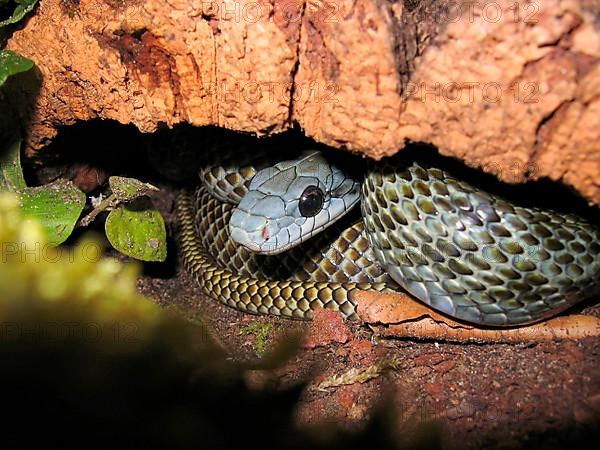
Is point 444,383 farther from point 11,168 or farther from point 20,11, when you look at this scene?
point 20,11

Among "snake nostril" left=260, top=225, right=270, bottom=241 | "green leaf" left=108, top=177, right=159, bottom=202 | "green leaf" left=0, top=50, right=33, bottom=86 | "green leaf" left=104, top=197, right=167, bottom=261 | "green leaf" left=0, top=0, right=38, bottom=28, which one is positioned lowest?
"green leaf" left=104, top=197, right=167, bottom=261

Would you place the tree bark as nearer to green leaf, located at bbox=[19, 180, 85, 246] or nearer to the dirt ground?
green leaf, located at bbox=[19, 180, 85, 246]

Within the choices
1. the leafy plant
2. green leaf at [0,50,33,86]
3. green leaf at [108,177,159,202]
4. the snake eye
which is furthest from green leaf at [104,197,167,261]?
green leaf at [0,50,33,86]

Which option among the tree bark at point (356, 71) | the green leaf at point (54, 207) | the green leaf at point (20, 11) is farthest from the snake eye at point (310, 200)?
the green leaf at point (20, 11)

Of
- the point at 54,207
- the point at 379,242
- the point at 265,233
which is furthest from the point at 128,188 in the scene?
the point at 379,242

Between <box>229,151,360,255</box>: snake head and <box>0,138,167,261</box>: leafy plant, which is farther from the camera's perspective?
<box>229,151,360,255</box>: snake head

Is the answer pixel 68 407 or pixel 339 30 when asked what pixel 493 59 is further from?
pixel 68 407

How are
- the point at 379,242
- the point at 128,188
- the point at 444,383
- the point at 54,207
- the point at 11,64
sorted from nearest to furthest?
the point at 444,383 < the point at 11,64 < the point at 379,242 < the point at 54,207 < the point at 128,188
